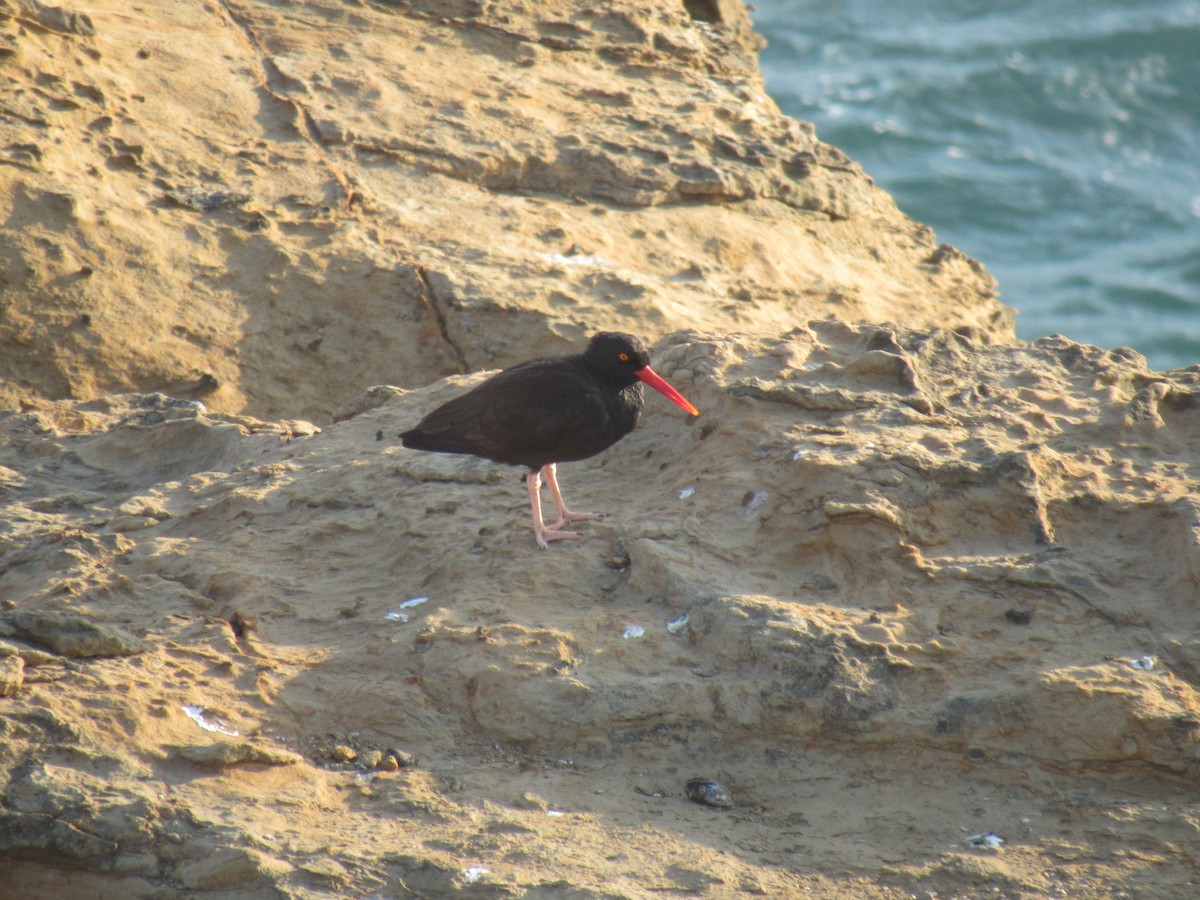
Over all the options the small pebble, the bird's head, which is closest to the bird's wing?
the bird's head

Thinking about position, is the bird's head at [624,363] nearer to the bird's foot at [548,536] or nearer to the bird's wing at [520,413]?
the bird's wing at [520,413]

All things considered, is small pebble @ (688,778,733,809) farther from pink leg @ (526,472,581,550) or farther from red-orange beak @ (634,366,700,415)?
red-orange beak @ (634,366,700,415)

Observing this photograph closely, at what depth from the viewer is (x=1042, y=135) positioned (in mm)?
20969

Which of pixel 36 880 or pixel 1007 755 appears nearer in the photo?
pixel 36 880

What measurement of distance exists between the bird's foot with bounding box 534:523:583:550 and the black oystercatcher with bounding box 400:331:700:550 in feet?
0.06

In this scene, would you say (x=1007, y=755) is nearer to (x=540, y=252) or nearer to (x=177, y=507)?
(x=177, y=507)

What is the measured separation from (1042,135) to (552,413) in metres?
18.3

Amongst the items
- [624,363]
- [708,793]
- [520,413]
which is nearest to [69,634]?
[520,413]

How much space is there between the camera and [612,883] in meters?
3.53

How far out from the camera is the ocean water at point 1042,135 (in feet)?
61.2

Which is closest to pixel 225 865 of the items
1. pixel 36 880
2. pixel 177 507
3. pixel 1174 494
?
pixel 36 880

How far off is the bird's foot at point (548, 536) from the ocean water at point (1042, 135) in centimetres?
1452

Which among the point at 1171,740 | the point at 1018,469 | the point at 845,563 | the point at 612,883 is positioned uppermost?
the point at 1018,469

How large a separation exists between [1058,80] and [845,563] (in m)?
19.4
